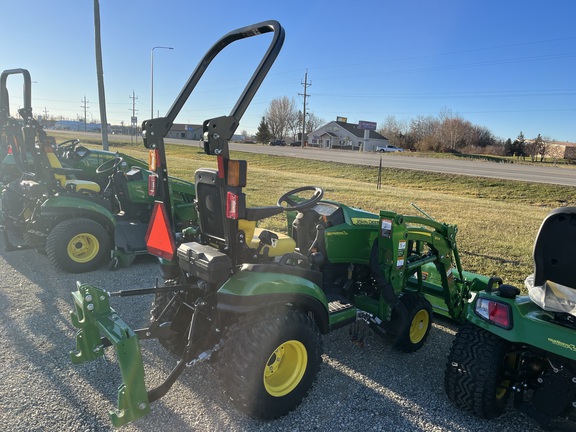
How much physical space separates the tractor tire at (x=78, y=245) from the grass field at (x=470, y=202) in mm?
3169

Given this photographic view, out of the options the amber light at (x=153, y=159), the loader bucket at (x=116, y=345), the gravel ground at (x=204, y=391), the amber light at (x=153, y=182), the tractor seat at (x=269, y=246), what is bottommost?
the gravel ground at (x=204, y=391)

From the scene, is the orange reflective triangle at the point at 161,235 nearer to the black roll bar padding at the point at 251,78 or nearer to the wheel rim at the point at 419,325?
the black roll bar padding at the point at 251,78

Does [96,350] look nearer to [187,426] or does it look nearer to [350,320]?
[187,426]

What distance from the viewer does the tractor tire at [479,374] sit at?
9.46ft

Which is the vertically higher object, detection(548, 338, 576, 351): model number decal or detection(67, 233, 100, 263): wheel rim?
detection(548, 338, 576, 351): model number decal

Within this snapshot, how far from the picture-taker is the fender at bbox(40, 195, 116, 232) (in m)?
5.69

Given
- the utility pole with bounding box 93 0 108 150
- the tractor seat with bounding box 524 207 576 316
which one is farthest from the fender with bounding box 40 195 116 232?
the utility pole with bounding box 93 0 108 150

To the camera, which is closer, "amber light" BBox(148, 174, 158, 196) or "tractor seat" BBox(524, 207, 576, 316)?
"tractor seat" BBox(524, 207, 576, 316)

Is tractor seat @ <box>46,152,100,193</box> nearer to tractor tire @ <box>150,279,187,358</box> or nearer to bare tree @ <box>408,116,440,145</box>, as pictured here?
tractor tire @ <box>150,279,187,358</box>

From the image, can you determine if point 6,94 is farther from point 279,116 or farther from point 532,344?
point 279,116

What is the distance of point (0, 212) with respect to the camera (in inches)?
259

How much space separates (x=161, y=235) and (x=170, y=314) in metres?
0.63

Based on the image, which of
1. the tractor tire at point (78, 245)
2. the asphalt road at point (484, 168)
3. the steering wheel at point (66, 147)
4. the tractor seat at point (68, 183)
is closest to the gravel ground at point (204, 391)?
the tractor tire at point (78, 245)

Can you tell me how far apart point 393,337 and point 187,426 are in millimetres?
1925
